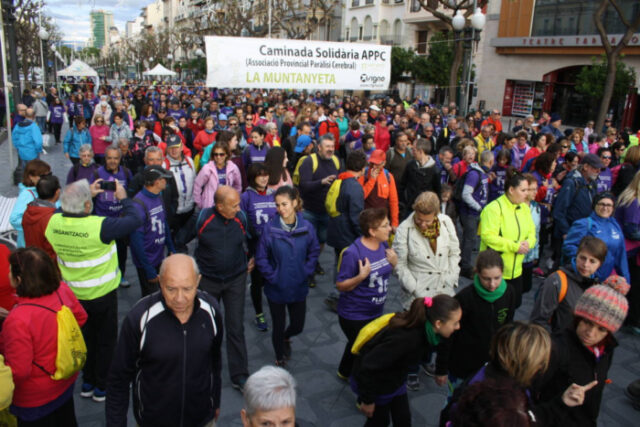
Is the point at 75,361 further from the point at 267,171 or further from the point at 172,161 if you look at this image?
the point at 172,161

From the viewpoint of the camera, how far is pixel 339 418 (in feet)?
13.1

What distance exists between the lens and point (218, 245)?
4098 millimetres

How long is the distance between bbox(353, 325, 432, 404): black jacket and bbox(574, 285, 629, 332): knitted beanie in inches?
36.4

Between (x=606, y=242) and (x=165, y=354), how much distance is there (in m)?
4.28

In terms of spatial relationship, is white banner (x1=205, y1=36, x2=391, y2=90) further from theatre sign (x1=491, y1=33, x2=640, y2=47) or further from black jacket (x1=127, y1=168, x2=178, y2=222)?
theatre sign (x1=491, y1=33, x2=640, y2=47)

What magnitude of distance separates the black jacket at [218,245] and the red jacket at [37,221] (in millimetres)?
1264

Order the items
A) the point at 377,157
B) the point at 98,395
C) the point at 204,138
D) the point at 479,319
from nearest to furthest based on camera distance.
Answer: the point at 479,319
the point at 98,395
the point at 377,157
the point at 204,138

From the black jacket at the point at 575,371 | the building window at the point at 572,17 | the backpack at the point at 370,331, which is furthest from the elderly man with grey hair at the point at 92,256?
the building window at the point at 572,17

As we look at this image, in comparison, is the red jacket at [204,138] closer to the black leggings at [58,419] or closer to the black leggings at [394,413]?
the black leggings at [58,419]

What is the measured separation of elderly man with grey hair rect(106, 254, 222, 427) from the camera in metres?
2.56

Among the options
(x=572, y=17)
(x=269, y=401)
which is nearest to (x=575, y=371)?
(x=269, y=401)

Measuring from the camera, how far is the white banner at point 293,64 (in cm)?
941

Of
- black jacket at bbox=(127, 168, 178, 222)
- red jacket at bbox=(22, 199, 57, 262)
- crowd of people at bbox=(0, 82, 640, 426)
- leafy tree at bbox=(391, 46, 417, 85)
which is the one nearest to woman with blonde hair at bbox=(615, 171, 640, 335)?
crowd of people at bbox=(0, 82, 640, 426)

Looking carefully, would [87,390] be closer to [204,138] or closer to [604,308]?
[604,308]
